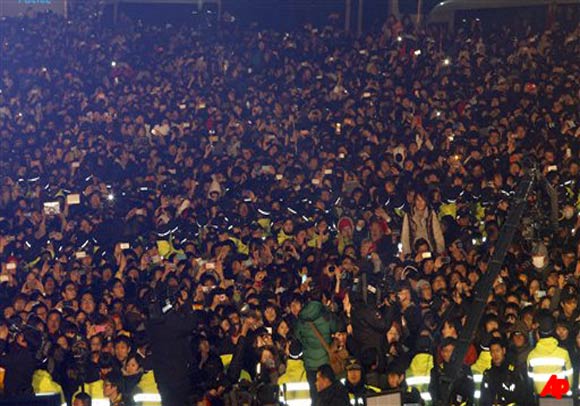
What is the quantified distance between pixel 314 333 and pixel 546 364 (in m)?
2.73

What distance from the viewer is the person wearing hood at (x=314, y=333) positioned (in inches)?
562

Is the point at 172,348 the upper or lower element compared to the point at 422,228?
lower

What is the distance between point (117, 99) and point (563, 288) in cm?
1420

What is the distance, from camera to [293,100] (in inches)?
1056

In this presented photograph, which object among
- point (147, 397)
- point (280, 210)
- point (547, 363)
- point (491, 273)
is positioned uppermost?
point (280, 210)

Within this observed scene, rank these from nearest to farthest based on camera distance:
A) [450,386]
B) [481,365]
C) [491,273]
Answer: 1. [450,386]
2. [481,365]
3. [491,273]

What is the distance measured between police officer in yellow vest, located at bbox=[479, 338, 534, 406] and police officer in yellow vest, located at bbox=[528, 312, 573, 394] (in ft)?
0.69

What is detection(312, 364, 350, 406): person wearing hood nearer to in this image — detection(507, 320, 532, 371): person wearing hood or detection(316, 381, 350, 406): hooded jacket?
detection(316, 381, 350, 406): hooded jacket

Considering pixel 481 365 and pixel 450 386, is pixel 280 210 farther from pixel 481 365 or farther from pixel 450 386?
pixel 450 386

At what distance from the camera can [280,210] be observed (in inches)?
781

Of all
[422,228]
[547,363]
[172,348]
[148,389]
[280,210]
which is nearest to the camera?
[547,363]

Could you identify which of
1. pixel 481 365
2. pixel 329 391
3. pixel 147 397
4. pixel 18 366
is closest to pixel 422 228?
pixel 481 365

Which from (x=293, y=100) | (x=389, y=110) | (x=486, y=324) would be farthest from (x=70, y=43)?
(x=486, y=324)

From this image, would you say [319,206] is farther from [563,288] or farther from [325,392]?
[325,392]
